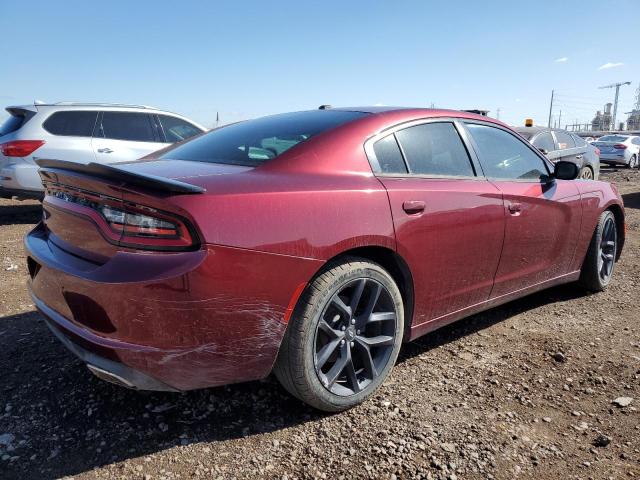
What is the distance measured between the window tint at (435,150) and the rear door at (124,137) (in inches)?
219

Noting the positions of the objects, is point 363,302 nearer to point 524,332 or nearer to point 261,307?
point 261,307

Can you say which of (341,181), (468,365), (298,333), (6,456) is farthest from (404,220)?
(6,456)

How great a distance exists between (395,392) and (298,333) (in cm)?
78

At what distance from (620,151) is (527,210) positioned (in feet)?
62.7

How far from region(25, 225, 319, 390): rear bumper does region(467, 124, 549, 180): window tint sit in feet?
5.36

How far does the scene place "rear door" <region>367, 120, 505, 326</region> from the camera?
8.25 feet

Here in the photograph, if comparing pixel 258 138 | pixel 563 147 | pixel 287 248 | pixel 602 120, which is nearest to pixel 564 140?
pixel 563 147

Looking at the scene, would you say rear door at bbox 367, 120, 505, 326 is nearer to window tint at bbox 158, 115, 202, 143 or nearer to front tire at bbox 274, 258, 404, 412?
front tire at bbox 274, 258, 404, 412

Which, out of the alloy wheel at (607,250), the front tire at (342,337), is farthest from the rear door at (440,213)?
the alloy wheel at (607,250)

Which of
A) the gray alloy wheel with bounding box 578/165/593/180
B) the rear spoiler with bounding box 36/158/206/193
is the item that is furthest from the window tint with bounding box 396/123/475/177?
the gray alloy wheel with bounding box 578/165/593/180

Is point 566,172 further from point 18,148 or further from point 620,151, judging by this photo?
point 620,151

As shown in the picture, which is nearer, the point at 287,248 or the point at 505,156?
the point at 287,248

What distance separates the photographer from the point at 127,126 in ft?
24.8

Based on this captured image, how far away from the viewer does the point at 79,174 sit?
82.2 inches
